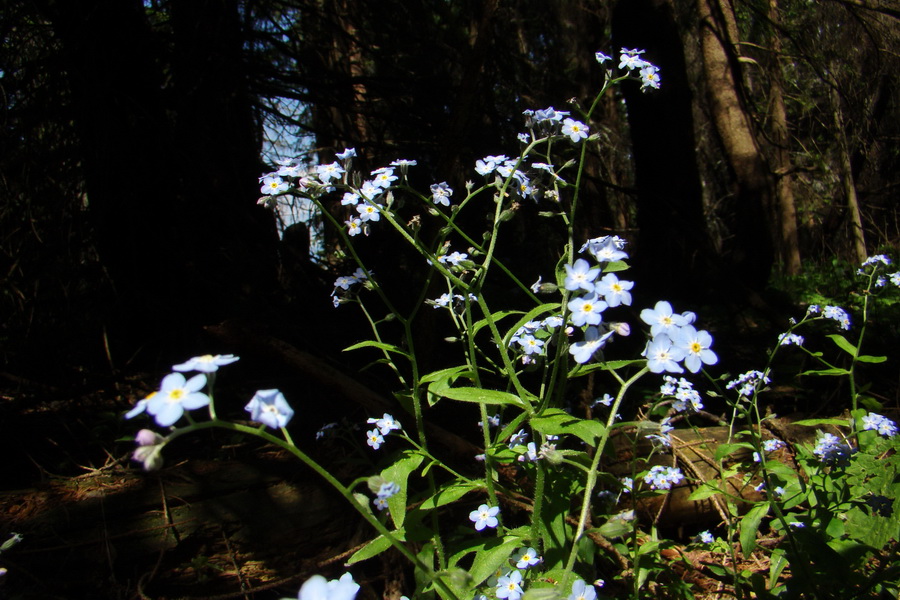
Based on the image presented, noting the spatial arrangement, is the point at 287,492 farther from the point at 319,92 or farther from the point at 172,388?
the point at 319,92

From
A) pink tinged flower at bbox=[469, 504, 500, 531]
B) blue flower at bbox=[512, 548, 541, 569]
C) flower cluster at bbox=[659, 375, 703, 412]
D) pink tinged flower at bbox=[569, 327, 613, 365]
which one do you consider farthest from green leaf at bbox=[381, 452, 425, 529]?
flower cluster at bbox=[659, 375, 703, 412]

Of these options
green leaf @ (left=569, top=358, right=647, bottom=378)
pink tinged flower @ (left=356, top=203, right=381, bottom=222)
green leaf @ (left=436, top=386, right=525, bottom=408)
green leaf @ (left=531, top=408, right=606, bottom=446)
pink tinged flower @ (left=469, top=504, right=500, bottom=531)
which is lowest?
pink tinged flower @ (left=469, top=504, right=500, bottom=531)

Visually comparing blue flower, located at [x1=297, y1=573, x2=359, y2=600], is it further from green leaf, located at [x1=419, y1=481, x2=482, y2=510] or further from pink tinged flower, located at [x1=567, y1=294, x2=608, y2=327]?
pink tinged flower, located at [x1=567, y1=294, x2=608, y2=327]

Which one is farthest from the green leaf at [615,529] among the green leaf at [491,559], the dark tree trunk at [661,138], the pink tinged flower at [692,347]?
the dark tree trunk at [661,138]

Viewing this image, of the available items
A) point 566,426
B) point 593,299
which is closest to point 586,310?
point 593,299

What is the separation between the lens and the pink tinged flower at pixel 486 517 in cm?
149

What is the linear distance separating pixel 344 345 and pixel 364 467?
77 cm

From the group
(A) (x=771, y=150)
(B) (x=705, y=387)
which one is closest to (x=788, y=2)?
(A) (x=771, y=150)

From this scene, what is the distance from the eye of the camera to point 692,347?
1.14 metres

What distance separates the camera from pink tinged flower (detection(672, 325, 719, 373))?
1110 mm

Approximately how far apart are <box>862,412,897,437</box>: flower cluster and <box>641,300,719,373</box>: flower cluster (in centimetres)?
115

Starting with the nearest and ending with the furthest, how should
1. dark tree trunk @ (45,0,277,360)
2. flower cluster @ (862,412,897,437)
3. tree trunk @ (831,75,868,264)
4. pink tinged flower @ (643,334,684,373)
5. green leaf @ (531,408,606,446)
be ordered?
pink tinged flower @ (643,334,684,373) < green leaf @ (531,408,606,446) < flower cluster @ (862,412,897,437) < dark tree trunk @ (45,0,277,360) < tree trunk @ (831,75,868,264)

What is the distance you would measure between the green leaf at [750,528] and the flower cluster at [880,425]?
54 cm

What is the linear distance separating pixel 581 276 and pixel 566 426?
0.33 meters
